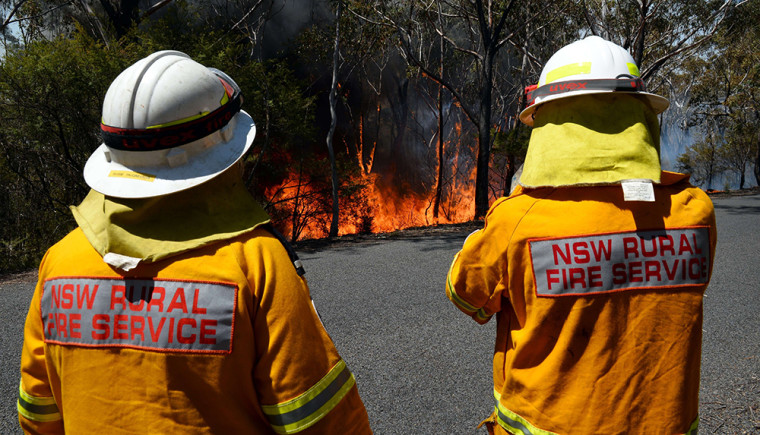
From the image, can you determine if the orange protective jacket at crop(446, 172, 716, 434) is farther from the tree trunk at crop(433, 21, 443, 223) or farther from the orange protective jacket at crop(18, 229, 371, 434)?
the tree trunk at crop(433, 21, 443, 223)

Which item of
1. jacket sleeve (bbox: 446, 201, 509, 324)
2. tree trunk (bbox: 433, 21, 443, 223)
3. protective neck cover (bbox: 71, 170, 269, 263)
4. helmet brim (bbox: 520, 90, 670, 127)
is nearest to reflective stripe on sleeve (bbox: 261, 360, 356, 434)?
protective neck cover (bbox: 71, 170, 269, 263)

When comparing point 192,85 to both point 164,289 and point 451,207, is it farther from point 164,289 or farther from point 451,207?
point 451,207

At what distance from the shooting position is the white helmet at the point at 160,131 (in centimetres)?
106

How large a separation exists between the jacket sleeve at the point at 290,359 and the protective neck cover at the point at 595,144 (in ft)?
2.60

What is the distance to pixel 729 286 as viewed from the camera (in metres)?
6.36

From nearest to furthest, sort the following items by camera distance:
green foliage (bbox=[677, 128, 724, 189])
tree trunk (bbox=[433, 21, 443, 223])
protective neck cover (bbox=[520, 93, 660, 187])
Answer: protective neck cover (bbox=[520, 93, 660, 187])
tree trunk (bbox=[433, 21, 443, 223])
green foliage (bbox=[677, 128, 724, 189])

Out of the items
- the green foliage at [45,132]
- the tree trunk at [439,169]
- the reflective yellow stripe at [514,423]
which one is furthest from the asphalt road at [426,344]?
the tree trunk at [439,169]

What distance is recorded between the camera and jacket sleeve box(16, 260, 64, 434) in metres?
1.19

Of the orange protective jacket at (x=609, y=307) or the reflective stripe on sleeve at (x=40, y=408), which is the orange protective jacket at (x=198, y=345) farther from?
the orange protective jacket at (x=609, y=307)

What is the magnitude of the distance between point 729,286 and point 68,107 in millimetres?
10170

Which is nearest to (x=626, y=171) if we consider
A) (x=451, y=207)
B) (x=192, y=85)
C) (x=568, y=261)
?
(x=568, y=261)

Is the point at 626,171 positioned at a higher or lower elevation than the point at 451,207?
higher

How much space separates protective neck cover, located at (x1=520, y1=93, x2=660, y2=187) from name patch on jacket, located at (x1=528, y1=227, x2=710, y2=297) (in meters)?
0.17

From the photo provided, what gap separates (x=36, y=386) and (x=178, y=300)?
1.67 ft
